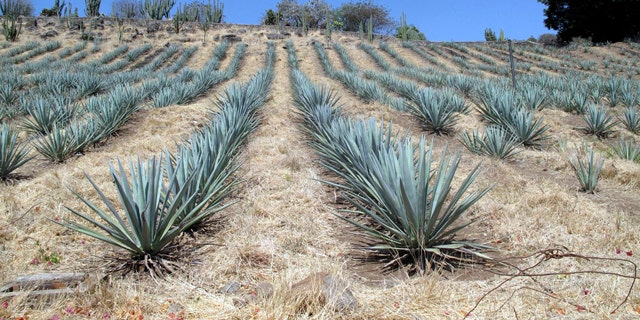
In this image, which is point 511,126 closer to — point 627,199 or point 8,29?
point 627,199

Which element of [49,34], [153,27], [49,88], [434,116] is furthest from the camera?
[153,27]

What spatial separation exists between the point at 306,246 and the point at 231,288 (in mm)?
788

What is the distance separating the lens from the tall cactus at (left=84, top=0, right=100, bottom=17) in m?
30.3

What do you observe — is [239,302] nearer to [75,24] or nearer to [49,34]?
[49,34]

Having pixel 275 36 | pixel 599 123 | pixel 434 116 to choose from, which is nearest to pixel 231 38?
A: pixel 275 36

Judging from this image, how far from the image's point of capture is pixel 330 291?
250cm

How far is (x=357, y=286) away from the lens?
284 cm

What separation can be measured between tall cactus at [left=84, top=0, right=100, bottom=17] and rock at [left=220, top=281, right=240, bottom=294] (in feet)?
107

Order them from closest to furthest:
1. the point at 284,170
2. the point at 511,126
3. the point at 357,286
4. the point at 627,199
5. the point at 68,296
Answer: the point at 68,296 < the point at 357,286 < the point at 627,199 < the point at 284,170 < the point at 511,126

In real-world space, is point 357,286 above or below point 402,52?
below

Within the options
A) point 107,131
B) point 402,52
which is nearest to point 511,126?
point 107,131

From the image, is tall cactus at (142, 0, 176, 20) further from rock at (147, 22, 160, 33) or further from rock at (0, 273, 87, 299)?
rock at (0, 273, 87, 299)

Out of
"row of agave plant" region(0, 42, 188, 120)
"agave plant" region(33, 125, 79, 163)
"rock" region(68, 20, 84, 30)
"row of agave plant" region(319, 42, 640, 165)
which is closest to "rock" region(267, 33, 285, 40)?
"rock" region(68, 20, 84, 30)

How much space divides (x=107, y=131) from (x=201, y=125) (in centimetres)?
163
